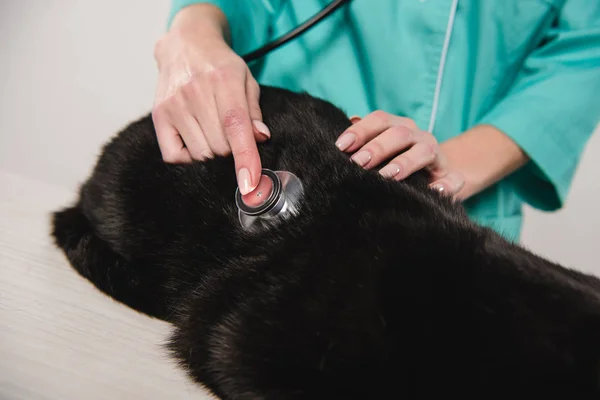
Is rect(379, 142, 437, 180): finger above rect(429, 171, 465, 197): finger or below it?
above

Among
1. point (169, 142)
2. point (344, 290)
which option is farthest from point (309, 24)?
point (344, 290)

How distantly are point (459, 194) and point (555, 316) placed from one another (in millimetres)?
339

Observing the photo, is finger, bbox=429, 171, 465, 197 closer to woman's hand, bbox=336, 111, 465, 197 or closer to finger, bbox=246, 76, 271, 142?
woman's hand, bbox=336, 111, 465, 197

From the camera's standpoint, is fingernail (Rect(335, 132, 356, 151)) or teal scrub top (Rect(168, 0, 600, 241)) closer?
fingernail (Rect(335, 132, 356, 151))

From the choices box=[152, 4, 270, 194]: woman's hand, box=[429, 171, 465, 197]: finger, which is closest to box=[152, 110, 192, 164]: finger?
box=[152, 4, 270, 194]: woman's hand

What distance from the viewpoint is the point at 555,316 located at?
8.9 inches

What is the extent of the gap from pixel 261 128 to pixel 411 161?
16 centimetres

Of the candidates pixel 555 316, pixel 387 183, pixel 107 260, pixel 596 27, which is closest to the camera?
pixel 555 316

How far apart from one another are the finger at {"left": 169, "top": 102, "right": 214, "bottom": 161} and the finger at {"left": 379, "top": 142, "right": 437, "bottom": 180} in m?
0.19

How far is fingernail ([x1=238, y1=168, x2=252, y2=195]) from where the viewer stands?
1.26 feet

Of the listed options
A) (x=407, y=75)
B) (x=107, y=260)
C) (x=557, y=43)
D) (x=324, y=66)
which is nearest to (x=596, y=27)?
(x=557, y=43)

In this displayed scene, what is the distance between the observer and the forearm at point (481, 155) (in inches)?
23.1

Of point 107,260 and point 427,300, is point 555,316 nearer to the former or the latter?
point 427,300

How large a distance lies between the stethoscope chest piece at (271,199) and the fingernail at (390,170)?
0.28 ft
